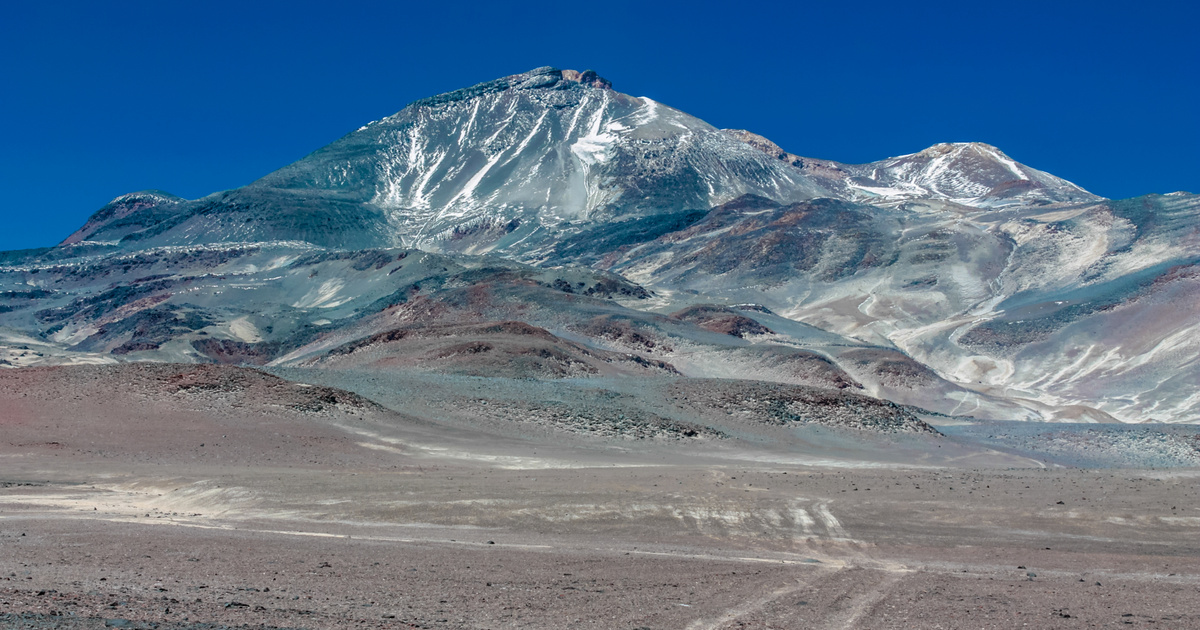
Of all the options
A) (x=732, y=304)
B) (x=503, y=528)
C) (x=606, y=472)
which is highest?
(x=732, y=304)

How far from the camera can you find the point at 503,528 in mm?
18734

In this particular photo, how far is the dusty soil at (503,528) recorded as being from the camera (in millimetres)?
12141

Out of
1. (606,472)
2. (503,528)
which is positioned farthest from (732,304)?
(503,528)

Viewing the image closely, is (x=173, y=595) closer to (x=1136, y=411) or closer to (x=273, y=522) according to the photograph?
(x=273, y=522)

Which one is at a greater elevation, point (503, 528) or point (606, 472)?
point (606, 472)

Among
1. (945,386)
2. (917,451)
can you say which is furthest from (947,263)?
(917,451)

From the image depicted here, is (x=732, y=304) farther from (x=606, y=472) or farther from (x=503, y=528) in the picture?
(x=503, y=528)

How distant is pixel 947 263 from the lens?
128m

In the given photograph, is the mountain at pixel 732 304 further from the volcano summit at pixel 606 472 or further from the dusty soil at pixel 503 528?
the dusty soil at pixel 503 528

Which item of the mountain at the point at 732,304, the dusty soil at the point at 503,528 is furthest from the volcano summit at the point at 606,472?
the mountain at the point at 732,304

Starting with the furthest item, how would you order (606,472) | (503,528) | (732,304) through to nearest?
(732,304) < (606,472) < (503,528)

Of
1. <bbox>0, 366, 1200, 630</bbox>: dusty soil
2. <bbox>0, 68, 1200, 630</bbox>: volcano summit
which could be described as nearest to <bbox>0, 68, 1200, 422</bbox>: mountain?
<bbox>0, 68, 1200, 630</bbox>: volcano summit

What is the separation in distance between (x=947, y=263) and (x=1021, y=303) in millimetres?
22915

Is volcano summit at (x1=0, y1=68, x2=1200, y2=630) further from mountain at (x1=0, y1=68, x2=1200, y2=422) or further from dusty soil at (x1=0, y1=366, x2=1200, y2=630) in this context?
mountain at (x1=0, y1=68, x2=1200, y2=422)
